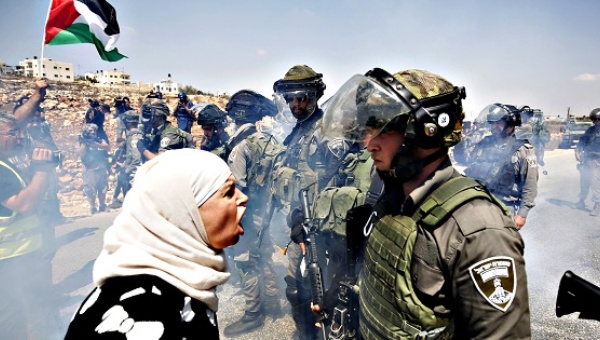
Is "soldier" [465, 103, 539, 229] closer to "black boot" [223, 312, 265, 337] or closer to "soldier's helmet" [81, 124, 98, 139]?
"black boot" [223, 312, 265, 337]

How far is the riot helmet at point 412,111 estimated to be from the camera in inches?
55.7

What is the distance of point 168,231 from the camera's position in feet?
3.60

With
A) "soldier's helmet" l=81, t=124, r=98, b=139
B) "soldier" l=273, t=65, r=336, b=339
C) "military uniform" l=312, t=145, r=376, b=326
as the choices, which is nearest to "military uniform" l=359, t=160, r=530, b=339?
"military uniform" l=312, t=145, r=376, b=326

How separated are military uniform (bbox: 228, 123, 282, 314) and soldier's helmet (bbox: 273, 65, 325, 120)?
77 cm

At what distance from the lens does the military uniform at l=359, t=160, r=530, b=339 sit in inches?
45.9

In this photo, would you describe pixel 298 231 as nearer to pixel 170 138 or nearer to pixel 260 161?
pixel 260 161

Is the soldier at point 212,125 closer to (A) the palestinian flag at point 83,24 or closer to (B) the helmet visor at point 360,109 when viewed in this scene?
(A) the palestinian flag at point 83,24

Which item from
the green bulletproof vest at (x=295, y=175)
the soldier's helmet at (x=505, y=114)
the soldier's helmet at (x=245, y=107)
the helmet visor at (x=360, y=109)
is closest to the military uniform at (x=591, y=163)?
the soldier's helmet at (x=505, y=114)

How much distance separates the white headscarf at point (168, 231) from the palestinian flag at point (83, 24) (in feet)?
15.2

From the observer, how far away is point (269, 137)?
4383mm

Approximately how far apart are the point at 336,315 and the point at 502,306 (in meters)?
1.30

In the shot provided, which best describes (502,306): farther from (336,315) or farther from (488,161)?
(488,161)

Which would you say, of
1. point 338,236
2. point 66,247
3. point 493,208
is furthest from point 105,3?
point 493,208

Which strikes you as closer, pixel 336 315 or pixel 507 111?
pixel 336 315
